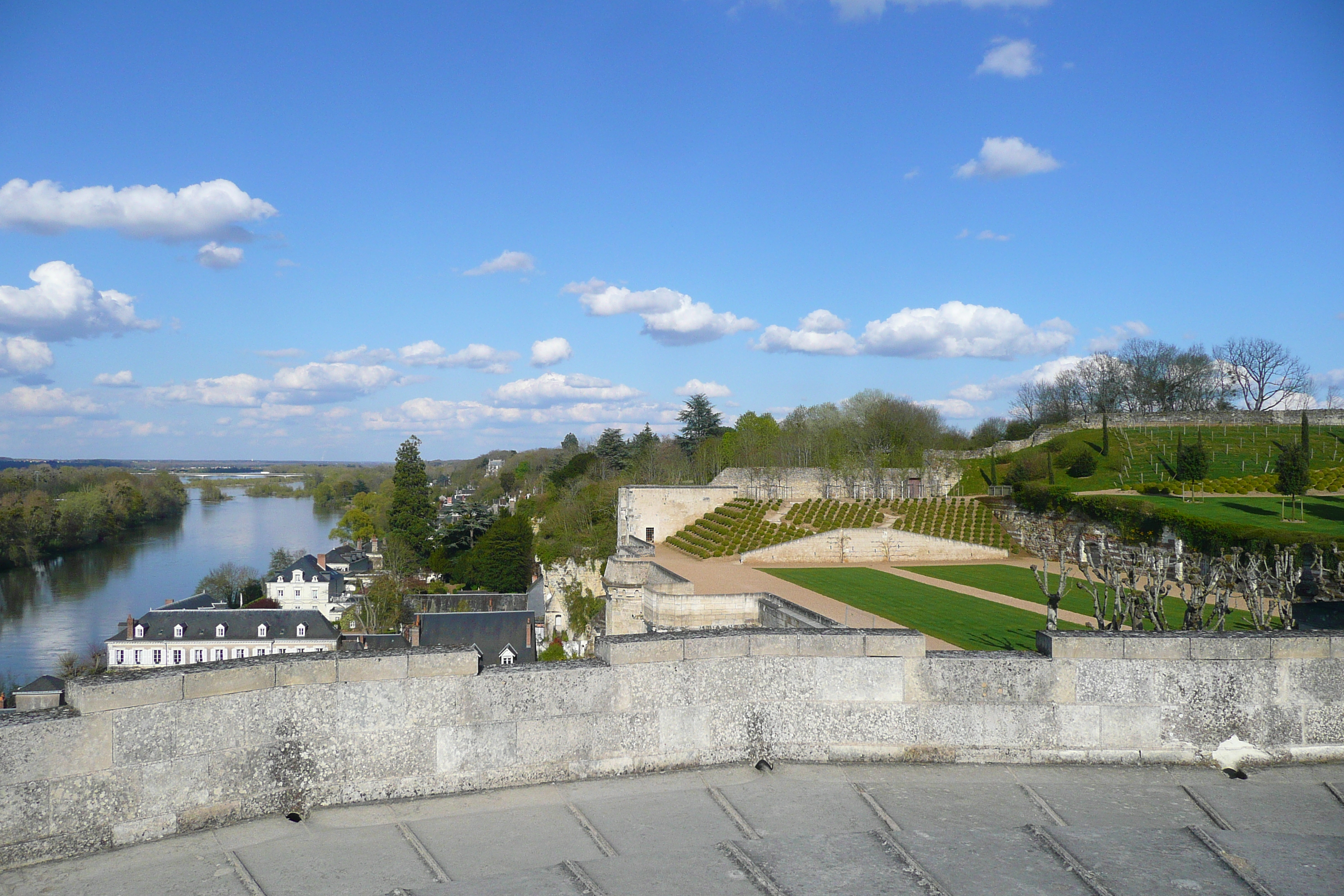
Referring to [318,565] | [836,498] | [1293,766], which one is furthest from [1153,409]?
[1293,766]

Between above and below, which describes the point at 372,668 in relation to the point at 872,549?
above

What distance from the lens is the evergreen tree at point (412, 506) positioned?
176ft

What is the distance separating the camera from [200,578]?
5491cm

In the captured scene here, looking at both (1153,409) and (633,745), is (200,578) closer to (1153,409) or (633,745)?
(633,745)

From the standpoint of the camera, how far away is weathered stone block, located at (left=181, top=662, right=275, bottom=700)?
3707 mm

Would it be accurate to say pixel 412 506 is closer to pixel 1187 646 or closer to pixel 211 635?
pixel 211 635

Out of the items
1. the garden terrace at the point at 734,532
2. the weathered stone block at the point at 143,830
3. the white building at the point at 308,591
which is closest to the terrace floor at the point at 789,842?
the weathered stone block at the point at 143,830

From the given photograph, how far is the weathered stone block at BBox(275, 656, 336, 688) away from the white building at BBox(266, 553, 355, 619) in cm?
4679

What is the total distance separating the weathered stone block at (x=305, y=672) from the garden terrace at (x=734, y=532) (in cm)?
2774

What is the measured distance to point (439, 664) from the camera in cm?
411

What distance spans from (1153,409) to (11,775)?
70510 millimetres

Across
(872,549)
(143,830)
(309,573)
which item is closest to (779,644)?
(143,830)

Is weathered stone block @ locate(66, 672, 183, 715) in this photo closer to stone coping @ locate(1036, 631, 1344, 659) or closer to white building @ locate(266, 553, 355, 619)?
stone coping @ locate(1036, 631, 1344, 659)

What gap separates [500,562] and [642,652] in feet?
146
